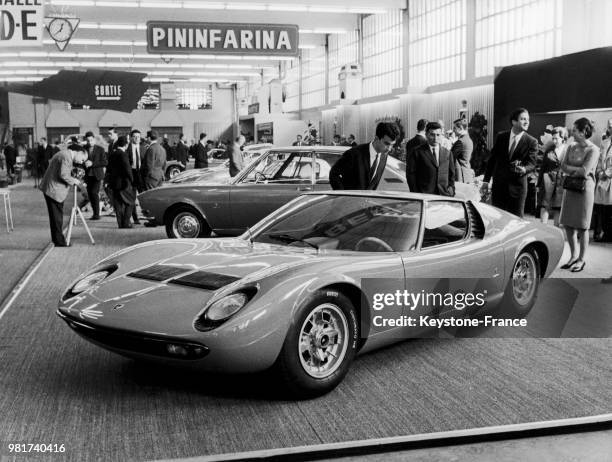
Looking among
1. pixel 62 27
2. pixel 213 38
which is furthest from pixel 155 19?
pixel 213 38

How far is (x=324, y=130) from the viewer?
30688 millimetres

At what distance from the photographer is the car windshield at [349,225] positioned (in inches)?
171

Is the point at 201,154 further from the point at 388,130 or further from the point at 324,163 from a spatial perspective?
the point at 388,130

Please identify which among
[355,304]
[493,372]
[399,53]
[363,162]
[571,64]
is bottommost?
[493,372]

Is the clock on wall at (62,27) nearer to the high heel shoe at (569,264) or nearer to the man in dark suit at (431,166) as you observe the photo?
the man in dark suit at (431,166)

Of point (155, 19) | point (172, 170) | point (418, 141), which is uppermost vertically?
point (155, 19)

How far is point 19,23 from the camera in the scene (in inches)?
430

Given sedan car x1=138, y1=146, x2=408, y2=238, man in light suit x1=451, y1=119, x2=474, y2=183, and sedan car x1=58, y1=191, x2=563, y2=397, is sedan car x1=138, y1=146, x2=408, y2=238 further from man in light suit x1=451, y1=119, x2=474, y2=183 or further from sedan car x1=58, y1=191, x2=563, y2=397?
sedan car x1=58, y1=191, x2=563, y2=397

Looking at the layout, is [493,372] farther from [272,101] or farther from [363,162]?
[272,101]

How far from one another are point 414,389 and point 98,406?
169 centimetres

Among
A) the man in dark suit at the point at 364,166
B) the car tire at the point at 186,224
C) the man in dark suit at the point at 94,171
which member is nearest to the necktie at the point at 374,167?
the man in dark suit at the point at 364,166

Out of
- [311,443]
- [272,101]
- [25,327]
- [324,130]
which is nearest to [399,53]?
[324,130]

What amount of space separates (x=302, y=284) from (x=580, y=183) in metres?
4.76

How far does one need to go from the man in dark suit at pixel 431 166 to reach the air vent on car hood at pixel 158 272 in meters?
3.62
